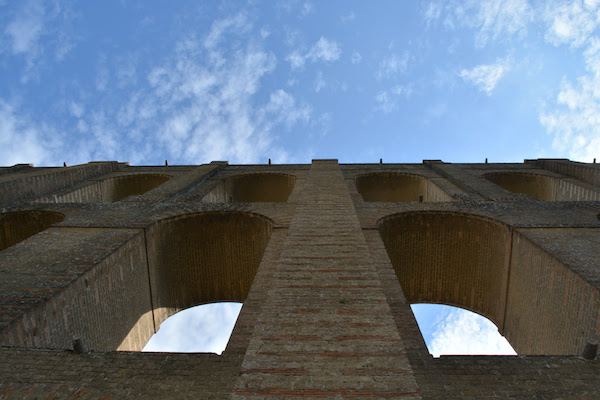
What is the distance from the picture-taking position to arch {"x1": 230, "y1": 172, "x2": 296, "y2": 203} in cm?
1322

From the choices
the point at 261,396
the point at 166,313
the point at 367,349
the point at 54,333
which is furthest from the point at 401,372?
the point at 166,313

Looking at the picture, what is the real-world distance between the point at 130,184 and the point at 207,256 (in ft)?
25.9

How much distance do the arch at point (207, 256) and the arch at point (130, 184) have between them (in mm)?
6617

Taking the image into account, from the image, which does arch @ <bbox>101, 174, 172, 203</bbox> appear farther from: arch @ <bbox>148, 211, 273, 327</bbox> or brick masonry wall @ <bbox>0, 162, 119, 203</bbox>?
arch @ <bbox>148, 211, 273, 327</bbox>

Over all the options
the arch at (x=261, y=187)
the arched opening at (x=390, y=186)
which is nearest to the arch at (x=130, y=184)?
the arch at (x=261, y=187)

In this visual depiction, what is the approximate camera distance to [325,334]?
10.5ft

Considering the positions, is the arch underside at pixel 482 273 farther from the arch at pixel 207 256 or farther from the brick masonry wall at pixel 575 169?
the brick masonry wall at pixel 575 169

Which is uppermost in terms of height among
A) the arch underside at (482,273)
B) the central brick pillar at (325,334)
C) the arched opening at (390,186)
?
the arched opening at (390,186)

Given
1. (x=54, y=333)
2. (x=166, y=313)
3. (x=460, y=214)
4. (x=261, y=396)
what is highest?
(x=460, y=214)

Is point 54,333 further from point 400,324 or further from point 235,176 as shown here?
point 235,176

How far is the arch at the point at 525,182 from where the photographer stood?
1258 cm

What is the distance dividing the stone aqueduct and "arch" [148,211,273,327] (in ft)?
0.10

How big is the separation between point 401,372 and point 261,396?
40.6 inches

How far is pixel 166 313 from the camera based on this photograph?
7.39 meters
